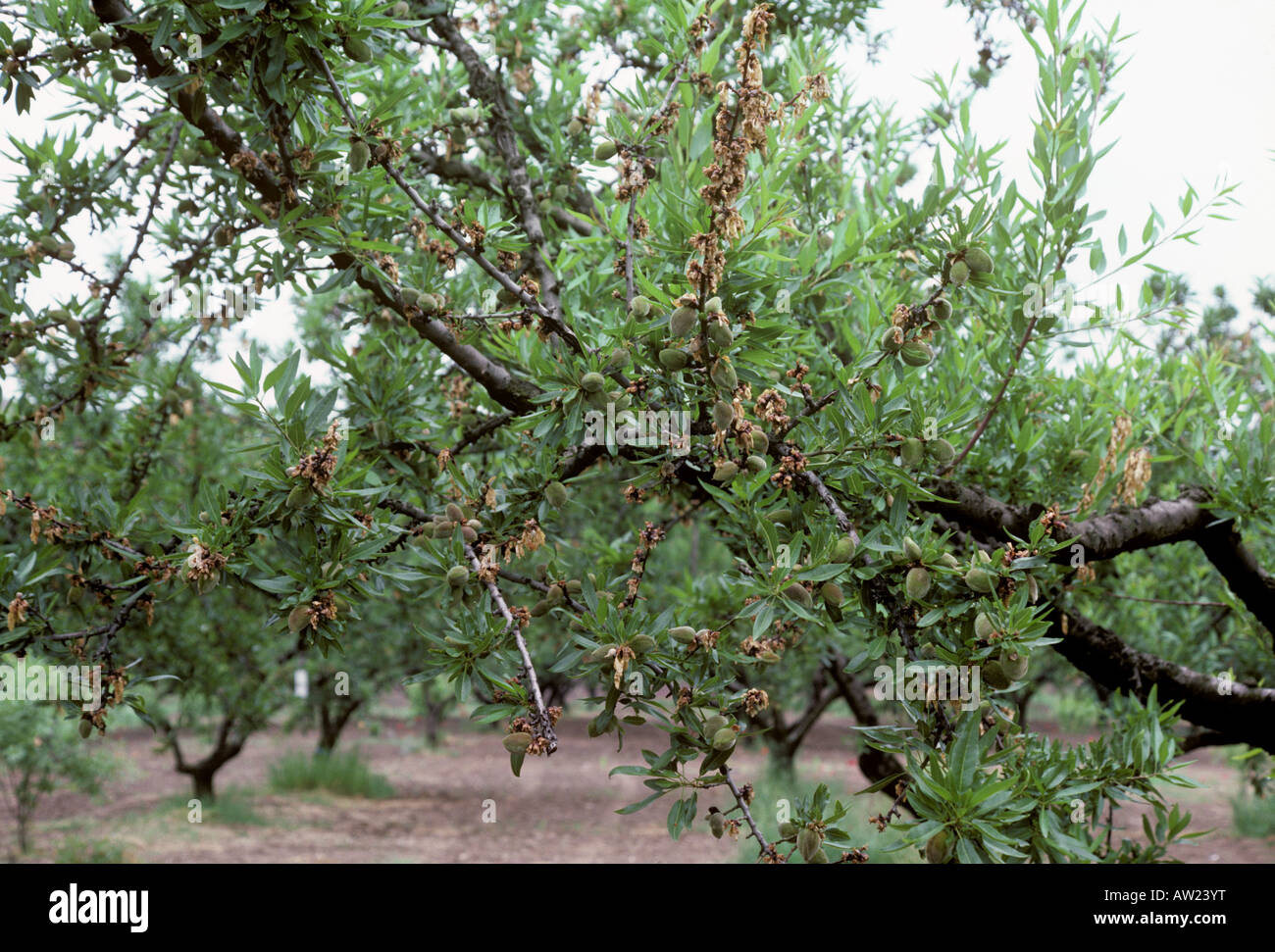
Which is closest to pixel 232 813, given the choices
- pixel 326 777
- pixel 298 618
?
pixel 326 777

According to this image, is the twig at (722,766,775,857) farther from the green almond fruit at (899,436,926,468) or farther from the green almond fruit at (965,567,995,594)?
the green almond fruit at (899,436,926,468)

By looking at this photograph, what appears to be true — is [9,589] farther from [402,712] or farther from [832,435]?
[402,712]

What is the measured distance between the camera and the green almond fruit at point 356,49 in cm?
191

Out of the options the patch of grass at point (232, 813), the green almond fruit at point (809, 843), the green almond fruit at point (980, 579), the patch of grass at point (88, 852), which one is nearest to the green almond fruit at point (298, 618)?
the green almond fruit at point (809, 843)

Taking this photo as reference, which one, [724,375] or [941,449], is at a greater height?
[724,375]

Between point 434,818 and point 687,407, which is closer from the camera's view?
point 687,407

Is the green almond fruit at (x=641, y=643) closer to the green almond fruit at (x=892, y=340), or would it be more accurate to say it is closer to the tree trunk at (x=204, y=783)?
the green almond fruit at (x=892, y=340)

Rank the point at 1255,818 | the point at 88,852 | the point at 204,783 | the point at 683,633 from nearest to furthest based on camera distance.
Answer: the point at 683,633, the point at 88,852, the point at 1255,818, the point at 204,783

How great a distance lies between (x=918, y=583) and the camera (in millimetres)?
1727

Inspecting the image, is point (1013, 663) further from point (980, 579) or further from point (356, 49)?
point (356, 49)

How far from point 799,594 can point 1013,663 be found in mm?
400

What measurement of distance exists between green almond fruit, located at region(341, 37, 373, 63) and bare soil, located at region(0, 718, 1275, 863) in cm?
818
